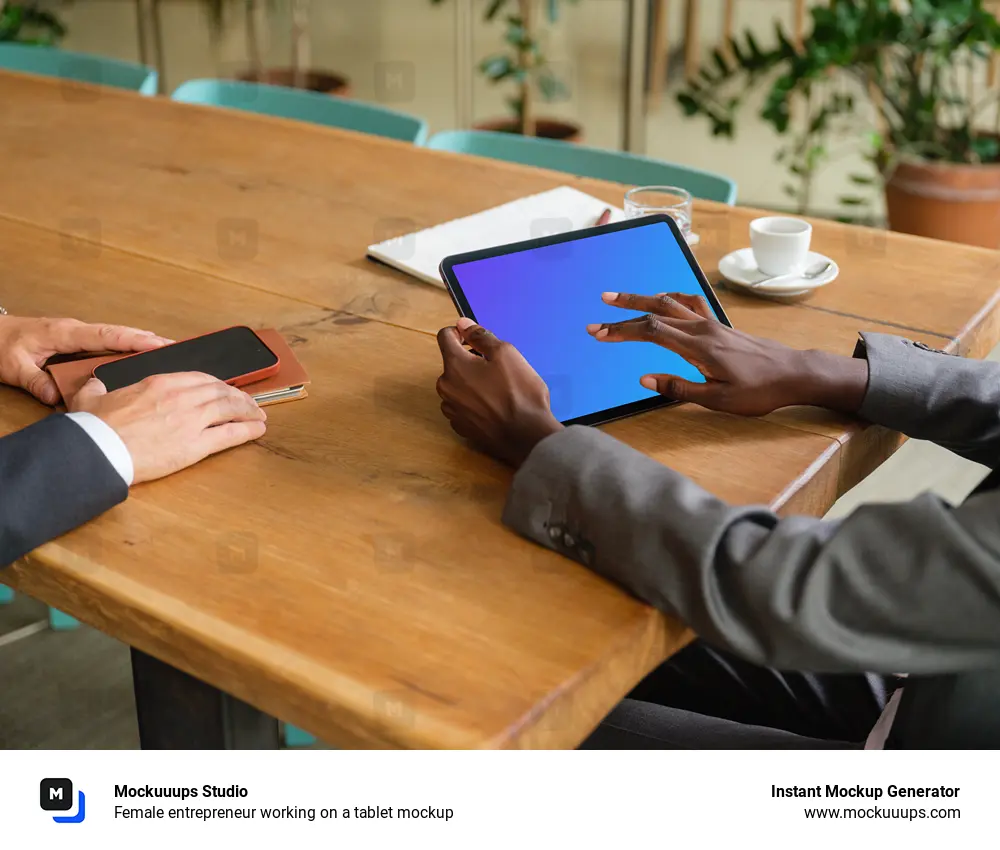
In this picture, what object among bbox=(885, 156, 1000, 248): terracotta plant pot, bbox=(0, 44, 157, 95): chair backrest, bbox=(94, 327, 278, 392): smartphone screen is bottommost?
bbox=(885, 156, 1000, 248): terracotta plant pot

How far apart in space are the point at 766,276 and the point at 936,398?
38cm

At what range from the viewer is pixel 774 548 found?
854 millimetres

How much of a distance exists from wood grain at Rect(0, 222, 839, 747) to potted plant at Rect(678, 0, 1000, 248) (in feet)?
7.69

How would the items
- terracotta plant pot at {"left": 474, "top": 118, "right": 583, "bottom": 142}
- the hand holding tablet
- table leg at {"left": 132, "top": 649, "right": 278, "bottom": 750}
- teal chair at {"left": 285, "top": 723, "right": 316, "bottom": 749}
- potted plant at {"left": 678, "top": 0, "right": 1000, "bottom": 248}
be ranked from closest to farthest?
table leg at {"left": 132, "top": 649, "right": 278, "bottom": 750} → the hand holding tablet → teal chair at {"left": 285, "top": 723, "right": 316, "bottom": 749} → potted plant at {"left": 678, "top": 0, "right": 1000, "bottom": 248} → terracotta plant pot at {"left": 474, "top": 118, "right": 583, "bottom": 142}

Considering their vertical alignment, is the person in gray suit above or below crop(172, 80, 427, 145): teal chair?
below

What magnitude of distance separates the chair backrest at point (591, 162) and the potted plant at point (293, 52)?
2099mm

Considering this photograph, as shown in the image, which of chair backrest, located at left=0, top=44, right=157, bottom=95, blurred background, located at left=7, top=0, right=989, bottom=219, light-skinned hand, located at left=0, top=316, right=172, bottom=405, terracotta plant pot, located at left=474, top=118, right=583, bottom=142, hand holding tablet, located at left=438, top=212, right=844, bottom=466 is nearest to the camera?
hand holding tablet, located at left=438, top=212, right=844, bottom=466

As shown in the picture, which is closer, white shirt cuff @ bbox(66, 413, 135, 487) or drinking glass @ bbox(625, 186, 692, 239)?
white shirt cuff @ bbox(66, 413, 135, 487)

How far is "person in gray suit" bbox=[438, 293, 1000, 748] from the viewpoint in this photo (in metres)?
0.83

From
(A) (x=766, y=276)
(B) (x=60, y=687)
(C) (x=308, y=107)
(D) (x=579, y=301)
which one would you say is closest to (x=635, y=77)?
→ (C) (x=308, y=107)

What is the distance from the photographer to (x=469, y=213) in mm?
1713

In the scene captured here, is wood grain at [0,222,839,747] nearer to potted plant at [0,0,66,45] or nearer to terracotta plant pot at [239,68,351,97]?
terracotta plant pot at [239,68,351,97]

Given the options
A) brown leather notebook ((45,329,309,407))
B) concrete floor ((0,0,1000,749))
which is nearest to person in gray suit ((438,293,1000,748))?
brown leather notebook ((45,329,309,407))
